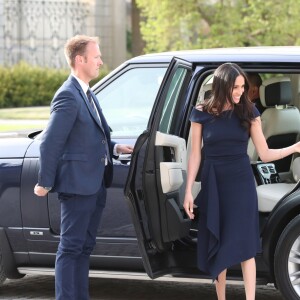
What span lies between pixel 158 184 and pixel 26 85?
3013cm

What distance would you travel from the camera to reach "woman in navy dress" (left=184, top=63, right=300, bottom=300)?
19.4ft

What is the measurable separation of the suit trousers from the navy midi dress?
69 centimetres

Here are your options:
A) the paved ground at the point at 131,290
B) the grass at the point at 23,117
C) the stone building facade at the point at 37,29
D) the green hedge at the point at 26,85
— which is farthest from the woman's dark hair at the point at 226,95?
the stone building facade at the point at 37,29

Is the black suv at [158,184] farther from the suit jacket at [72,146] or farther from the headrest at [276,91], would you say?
the suit jacket at [72,146]

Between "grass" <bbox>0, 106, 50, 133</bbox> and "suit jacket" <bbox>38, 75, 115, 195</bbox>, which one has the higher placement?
"suit jacket" <bbox>38, 75, 115, 195</bbox>

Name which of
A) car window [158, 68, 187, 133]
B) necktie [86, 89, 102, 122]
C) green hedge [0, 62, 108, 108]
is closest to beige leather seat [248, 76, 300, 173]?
car window [158, 68, 187, 133]

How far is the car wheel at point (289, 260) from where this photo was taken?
6066mm

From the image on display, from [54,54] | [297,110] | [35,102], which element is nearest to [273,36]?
[35,102]

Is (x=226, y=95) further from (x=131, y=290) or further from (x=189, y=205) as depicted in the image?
(x=131, y=290)

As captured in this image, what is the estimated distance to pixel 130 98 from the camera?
6.79m

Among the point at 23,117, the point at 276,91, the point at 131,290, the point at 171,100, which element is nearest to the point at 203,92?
the point at 171,100

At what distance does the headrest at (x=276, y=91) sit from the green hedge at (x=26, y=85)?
2836cm

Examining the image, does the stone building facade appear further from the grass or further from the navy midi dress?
the navy midi dress

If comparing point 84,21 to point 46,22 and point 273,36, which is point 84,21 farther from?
point 273,36
